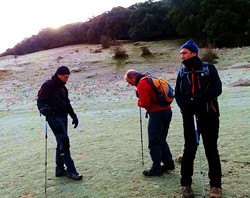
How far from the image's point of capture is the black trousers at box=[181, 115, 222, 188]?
4980 millimetres

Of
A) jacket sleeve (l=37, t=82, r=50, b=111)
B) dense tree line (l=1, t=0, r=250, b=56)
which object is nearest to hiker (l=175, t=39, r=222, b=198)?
jacket sleeve (l=37, t=82, r=50, b=111)

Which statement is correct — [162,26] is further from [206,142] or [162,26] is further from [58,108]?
[206,142]

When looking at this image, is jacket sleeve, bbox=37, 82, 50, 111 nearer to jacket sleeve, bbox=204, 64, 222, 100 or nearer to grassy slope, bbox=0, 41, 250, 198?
grassy slope, bbox=0, 41, 250, 198

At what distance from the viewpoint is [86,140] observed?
973cm

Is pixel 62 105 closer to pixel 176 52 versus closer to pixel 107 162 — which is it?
pixel 107 162

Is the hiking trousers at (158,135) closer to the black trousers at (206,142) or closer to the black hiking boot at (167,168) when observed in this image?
the black hiking boot at (167,168)

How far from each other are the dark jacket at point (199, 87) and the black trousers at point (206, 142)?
4.4 inches

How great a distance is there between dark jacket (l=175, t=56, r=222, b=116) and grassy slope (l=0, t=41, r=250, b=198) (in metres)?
1.34

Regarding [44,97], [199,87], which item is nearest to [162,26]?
[44,97]

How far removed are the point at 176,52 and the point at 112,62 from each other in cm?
536

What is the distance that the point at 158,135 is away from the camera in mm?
6176

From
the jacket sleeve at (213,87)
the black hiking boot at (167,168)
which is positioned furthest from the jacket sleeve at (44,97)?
the jacket sleeve at (213,87)

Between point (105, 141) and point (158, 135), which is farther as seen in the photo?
point (105, 141)

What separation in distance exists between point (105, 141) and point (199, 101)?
4.85 m
